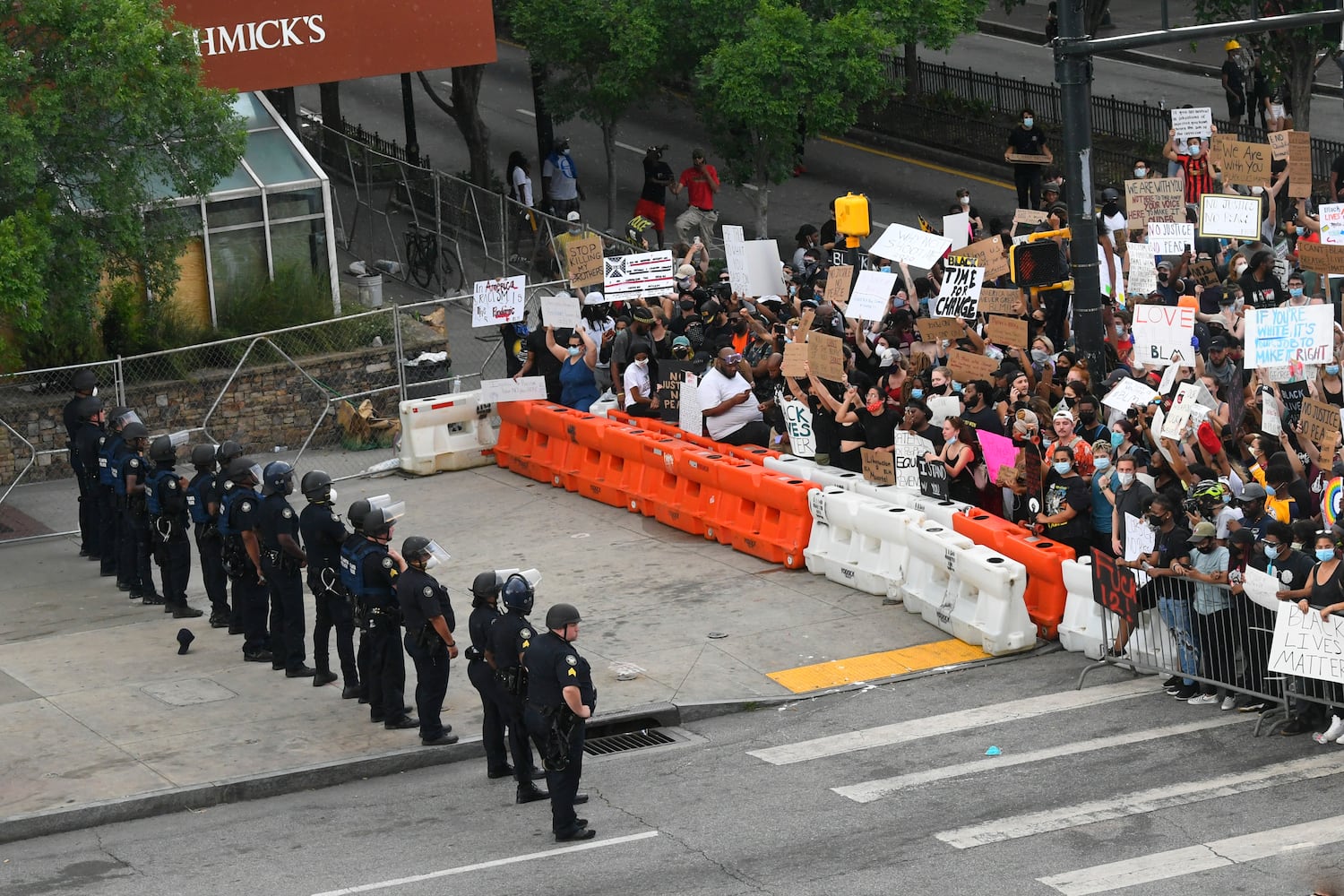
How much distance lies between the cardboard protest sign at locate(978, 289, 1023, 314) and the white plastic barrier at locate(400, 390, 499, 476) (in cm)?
562

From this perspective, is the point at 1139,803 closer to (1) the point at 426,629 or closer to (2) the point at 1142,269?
(1) the point at 426,629

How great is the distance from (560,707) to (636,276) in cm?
952

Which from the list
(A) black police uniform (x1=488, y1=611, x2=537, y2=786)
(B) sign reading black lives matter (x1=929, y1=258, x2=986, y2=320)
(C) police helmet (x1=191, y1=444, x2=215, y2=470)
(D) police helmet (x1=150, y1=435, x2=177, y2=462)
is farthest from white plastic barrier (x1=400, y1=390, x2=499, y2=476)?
(A) black police uniform (x1=488, y1=611, x2=537, y2=786)

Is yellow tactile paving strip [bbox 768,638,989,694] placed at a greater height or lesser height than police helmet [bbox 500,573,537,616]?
lesser

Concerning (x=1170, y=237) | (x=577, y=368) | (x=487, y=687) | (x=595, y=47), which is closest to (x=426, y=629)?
(x=487, y=687)

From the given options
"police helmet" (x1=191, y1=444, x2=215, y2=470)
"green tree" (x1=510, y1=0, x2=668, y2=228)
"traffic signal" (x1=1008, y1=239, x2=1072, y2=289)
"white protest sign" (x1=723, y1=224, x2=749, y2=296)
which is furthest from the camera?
"green tree" (x1=510, y1=0, x2=668, y2=228)

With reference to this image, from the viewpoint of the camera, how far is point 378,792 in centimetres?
1277

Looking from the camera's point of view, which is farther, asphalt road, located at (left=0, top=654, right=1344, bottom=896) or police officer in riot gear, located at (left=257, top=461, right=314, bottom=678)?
police officer in riot gear, located at (left=257, top=461, right=314, bottom=678)

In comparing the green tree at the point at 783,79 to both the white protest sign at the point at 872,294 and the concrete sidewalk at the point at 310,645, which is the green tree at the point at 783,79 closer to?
the white protest sign at the point at 872,294

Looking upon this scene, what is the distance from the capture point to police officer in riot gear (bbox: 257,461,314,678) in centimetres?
1463

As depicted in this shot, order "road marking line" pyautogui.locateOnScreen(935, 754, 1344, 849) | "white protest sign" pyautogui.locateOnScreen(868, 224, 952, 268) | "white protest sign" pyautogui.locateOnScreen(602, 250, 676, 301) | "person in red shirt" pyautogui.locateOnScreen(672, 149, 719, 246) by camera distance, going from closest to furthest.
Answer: "road marking line" pyautogui.locateOnScreen(935, 754, 1344, 849)
"white protest sign" pyautogui.locateOnScreen(868, 224, 952, 268)
"white protest sign" pyautogui.locateOnScreen(602, 250, 676, 301)
"person in red shirt" pyautogui.locateOnScreen(672, 149, 719, 246)

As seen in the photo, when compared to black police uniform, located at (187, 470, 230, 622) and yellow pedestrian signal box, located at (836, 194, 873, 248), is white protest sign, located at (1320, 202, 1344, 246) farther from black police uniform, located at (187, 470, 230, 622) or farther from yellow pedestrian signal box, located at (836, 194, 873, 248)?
black police uniform, located at (187, 470, 230, 622)

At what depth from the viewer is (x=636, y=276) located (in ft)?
66.5

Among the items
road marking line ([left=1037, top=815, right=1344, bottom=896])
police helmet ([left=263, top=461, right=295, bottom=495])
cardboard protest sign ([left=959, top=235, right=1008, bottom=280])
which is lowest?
road marking line ([left=1037, top=815, right=1344, bottom=896])
